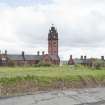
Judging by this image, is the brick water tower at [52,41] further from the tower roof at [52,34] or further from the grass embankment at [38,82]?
the grass embankment at [38,82]

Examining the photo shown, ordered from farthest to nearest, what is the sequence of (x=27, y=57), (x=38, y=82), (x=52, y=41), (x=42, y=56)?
1. (x=52, y=41)
2. (x=27, y=57)
3. (x=42, y=56)
4. (x=38, y=82)

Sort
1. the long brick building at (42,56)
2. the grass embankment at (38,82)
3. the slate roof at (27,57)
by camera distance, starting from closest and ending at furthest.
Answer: the grass embankment at (38,82) < the long brick building at (42,56) < the slate roof at (27,57)

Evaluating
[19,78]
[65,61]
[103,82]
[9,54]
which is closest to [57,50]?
[65,61]

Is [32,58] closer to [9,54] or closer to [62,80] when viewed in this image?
[9,54]

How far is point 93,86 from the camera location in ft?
145

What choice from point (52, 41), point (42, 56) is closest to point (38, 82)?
point (42, 56)

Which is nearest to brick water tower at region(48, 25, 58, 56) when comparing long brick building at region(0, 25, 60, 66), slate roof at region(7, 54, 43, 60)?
long brick building at region(0, 25, 60, 66)

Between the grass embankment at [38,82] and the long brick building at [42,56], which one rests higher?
the long brick building at [42,56]

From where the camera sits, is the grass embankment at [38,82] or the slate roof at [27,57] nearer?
the grass embankment at [38,82]

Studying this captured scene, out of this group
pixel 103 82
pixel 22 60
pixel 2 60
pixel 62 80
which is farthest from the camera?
pixel 22 60

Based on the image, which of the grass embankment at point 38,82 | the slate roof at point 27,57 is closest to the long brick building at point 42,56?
the slate roof at point 27,57

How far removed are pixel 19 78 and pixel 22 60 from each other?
86.8 meters

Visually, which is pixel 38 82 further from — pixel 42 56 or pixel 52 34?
pixel 52 34

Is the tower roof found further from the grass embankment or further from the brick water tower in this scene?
the grass embankment
